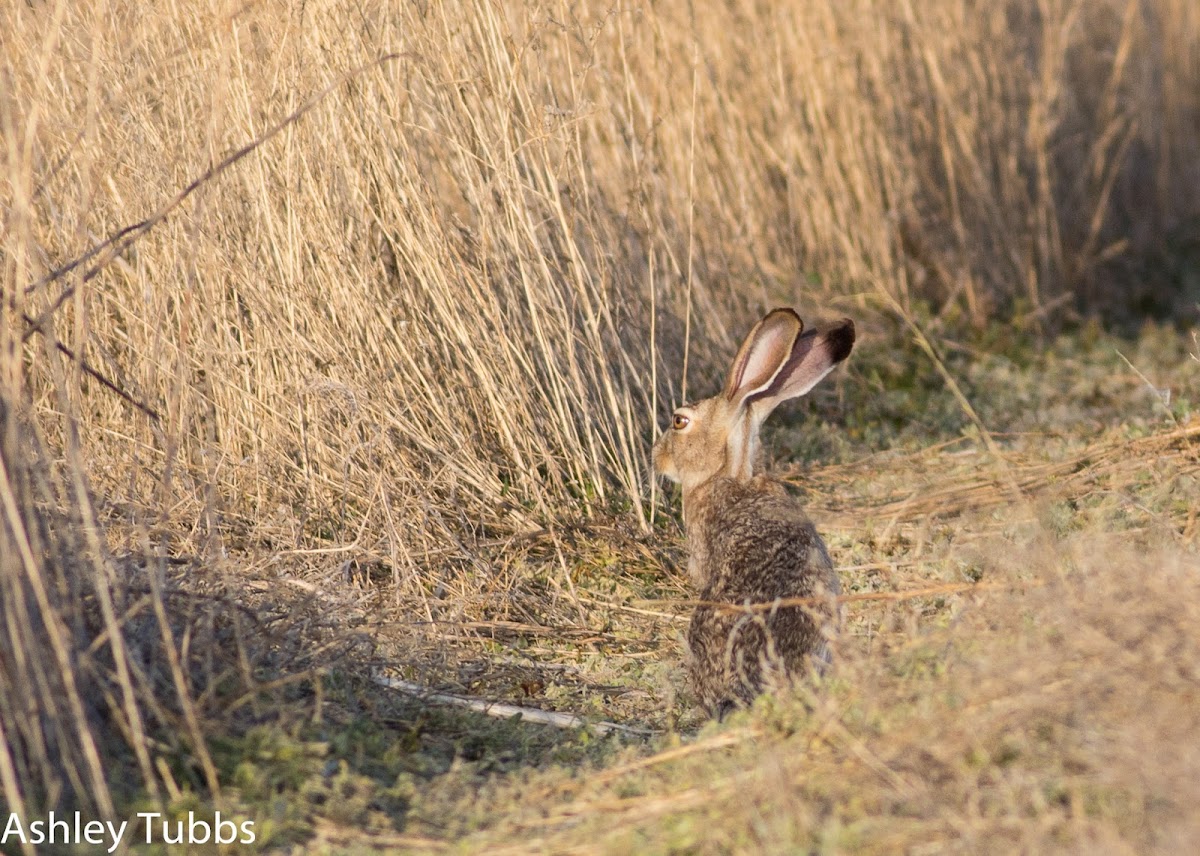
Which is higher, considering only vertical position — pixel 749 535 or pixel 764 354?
pixel 764 354

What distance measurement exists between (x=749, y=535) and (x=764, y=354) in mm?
628

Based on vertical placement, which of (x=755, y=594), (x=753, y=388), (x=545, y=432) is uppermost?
(x=753, y=388)

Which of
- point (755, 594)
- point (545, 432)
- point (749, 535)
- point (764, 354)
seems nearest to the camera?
point (755, 594)

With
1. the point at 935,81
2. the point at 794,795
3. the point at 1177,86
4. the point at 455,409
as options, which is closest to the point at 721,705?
the point at 794,795

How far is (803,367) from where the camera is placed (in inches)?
161

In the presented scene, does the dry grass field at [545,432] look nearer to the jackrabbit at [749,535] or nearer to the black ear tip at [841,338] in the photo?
the jackrabbit at [749,535]

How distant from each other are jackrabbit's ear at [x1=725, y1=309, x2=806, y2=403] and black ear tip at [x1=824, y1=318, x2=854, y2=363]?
14 centimetres

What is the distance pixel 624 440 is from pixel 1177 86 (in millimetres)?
6012

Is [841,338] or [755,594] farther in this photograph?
[841,338]

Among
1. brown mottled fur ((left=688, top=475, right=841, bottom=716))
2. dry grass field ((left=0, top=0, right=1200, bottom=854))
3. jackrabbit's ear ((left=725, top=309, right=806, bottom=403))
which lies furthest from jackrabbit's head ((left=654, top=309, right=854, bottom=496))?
dry grass field ((left=0, top=0, right=1200, bottom=854))

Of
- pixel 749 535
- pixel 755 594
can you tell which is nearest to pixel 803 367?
pixel 749 535

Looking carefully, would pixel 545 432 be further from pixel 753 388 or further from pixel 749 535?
pixel 749 535

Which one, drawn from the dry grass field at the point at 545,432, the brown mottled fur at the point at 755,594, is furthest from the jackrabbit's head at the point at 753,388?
the dry grass field at the point at 545,432

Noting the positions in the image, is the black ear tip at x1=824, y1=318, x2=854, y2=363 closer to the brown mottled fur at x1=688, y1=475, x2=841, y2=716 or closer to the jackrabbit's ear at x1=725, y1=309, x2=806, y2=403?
the jackrabbit's ear at x1=725, y1=309, x2=806, y2=403
